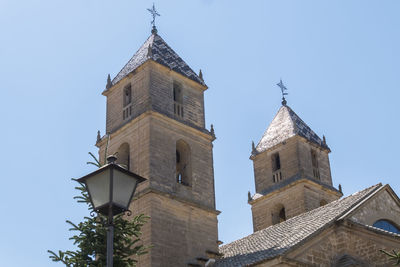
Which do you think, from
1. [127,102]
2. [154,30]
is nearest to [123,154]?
[127,102]

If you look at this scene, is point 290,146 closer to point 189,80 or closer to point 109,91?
point 189,80

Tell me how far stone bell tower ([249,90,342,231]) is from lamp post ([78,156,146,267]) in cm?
2135

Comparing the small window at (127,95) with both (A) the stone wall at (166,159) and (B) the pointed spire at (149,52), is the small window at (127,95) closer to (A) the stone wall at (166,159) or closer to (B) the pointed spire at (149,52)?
(A) the stone wall at (166,159)

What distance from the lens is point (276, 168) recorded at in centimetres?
3073

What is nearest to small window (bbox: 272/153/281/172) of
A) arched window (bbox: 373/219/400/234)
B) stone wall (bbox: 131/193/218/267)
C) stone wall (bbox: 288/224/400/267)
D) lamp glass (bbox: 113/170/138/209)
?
stone wall (bbox: 131/193/218/267)

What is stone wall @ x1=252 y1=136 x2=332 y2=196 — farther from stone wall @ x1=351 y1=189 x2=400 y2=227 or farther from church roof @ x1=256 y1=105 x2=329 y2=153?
stone wall @ x1=351 y1=189 x2=400 y2=227

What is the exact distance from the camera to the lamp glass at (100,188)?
23.8 feet

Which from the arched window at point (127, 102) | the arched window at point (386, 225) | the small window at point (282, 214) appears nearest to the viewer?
the arched window at point (386, 225)

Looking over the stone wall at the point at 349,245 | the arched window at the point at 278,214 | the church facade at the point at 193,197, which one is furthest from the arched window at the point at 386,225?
the arched window at the point at 278,214

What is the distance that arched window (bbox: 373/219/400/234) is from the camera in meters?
19.9

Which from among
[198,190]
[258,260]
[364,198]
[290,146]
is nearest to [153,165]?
[198,190]

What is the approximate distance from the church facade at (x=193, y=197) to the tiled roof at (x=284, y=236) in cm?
7

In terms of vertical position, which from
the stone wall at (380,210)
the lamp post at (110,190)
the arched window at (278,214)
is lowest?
the lamp post at (110,190)

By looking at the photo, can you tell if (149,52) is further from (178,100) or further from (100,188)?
(100,188)
